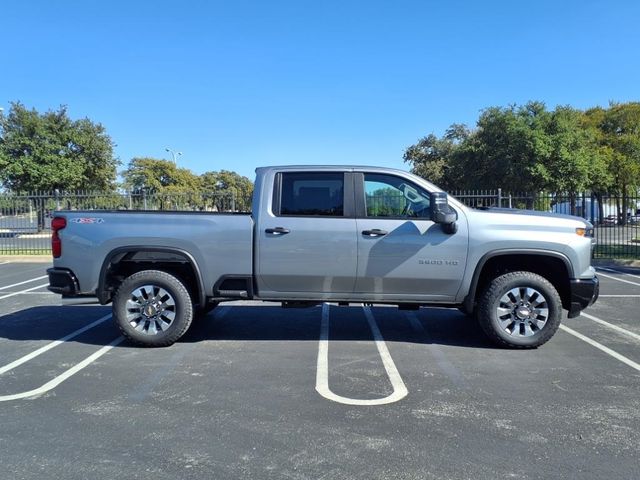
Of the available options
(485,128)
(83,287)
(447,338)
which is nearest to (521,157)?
(485,128)

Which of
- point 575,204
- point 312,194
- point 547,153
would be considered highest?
point 547,153

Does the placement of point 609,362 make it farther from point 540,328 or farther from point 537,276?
point 537,276

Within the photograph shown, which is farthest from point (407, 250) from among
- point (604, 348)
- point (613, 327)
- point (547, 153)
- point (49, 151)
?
point (49, 151)

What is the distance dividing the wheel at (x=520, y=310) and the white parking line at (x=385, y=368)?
1249mm

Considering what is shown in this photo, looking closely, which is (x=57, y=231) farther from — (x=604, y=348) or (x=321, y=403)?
(x=604, y=348)

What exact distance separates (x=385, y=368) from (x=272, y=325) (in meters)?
2.40

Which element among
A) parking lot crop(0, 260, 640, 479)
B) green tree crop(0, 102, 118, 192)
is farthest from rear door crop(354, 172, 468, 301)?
green tree crop(0, 102, 118, 192)

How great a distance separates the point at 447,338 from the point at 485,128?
30632 millimetres

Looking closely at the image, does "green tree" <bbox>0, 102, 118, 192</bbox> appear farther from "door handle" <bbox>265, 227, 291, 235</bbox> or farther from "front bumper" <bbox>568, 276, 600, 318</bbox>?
"front bumper" <bbox>568, 276, 600, 318</bbox>

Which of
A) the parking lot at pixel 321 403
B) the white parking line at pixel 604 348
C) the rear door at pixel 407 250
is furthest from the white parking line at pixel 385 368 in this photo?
the white parking line at pixel 604 348

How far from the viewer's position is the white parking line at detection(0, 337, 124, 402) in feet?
15.0

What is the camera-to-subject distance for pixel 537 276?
5.84 meters

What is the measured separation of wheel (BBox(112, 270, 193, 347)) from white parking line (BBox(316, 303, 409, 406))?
165 cm

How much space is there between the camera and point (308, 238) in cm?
581
